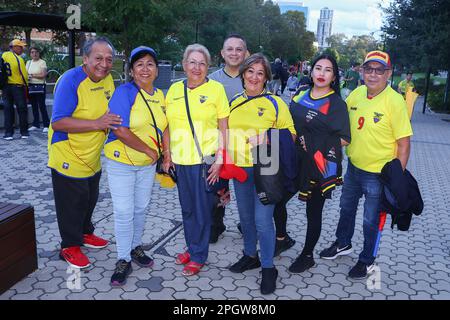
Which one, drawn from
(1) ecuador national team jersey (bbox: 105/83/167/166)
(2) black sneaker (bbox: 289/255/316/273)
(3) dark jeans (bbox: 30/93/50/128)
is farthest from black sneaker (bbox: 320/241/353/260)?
(3) dark jeans (bbox: 30/93/50/128)

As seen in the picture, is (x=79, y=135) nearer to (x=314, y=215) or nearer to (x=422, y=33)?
(x=314, y=215)

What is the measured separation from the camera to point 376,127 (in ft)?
10.7

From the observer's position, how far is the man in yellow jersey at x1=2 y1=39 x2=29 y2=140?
829cm

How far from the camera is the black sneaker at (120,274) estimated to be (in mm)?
3389

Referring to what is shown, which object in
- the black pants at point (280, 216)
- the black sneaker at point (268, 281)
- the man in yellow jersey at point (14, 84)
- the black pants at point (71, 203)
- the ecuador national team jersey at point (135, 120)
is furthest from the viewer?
the man in yellow jersey at point (14, 84)

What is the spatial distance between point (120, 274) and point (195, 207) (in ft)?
2.74

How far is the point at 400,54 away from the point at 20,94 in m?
14.6

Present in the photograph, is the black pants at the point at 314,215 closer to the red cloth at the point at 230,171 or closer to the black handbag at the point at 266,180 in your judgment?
the black handbag at the point at 266,180

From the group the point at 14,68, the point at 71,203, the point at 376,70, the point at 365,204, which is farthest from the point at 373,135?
the point at 14,68

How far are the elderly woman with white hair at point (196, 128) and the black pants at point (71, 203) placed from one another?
754mm

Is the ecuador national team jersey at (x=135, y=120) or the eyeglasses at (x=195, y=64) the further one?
the eyeglasses at (x=195, y=64)

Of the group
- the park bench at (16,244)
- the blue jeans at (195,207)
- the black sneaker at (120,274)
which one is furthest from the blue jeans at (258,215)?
the park bench at (16,244)

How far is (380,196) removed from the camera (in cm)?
343

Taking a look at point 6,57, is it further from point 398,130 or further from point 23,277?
point 398,130
